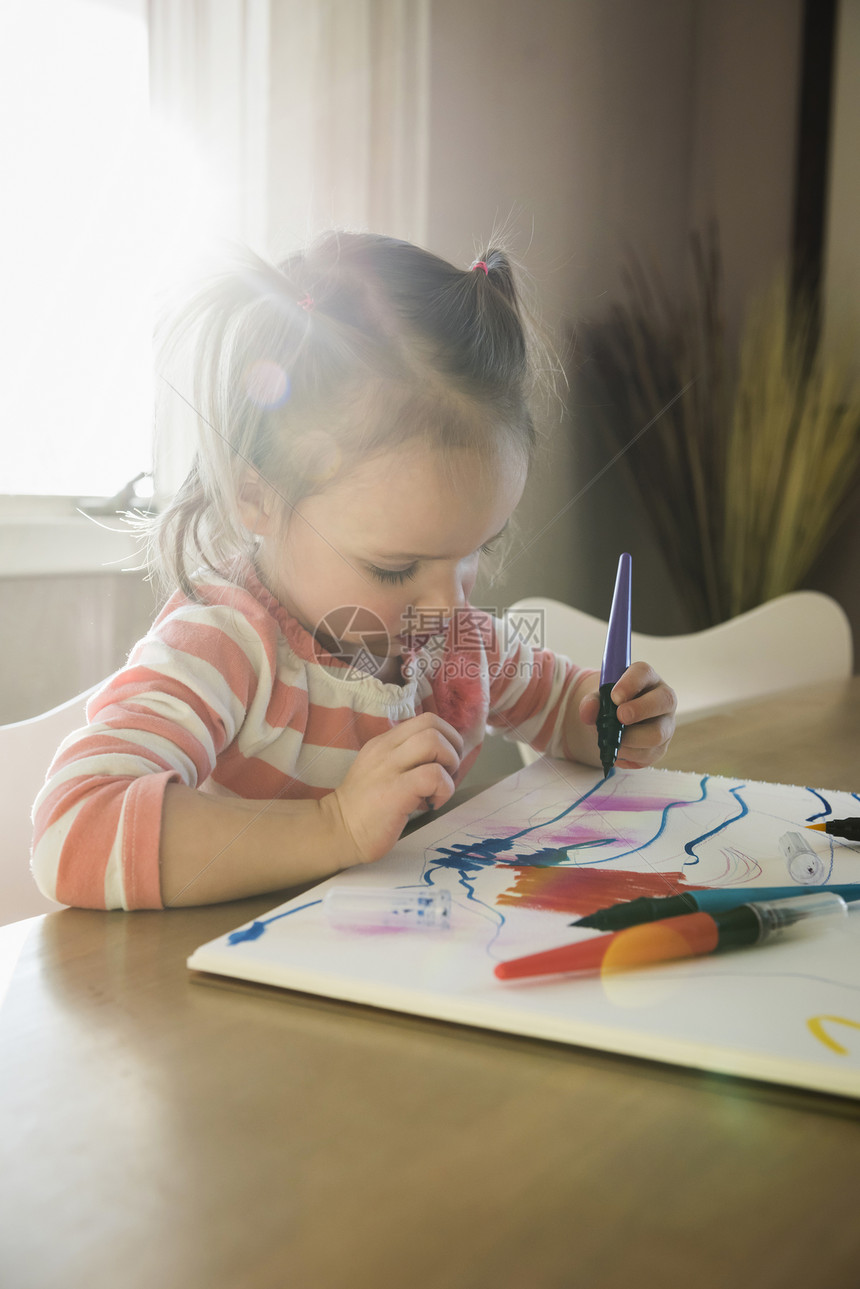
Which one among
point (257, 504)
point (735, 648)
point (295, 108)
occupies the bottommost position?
point (735, 648)

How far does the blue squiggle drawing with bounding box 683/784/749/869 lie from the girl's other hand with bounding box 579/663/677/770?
58mm

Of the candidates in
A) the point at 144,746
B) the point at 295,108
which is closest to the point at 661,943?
the point at 144,746

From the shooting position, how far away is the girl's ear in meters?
0.51

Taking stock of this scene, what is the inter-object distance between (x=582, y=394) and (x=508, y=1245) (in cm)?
74

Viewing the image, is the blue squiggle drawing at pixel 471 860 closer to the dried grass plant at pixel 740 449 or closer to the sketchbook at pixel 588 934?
the sketchbook at pixel 588 934

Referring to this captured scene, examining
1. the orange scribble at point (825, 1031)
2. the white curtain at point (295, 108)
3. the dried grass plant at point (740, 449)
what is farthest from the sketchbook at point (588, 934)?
the dried grass plant at point (740, 449)

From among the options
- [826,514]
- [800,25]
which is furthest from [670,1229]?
[800,25]

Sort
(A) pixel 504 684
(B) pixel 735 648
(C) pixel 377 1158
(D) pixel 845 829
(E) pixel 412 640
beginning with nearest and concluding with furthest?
(C) pixel 377 1158
(D) pixel 845 829
(E) pixel 412 640
(A) pixel 504 684
(B) pixel 735 648

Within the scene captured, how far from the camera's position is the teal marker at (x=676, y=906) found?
30cm

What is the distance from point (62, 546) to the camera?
2.51ft

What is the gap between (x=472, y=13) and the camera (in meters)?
1.18

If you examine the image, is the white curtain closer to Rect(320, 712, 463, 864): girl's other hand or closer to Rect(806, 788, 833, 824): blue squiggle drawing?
Rect(320, 712, 463, 864): girl's other hand

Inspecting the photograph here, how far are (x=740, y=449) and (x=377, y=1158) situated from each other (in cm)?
156

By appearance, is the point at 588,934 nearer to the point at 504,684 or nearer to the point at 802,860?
the point at 802,860
